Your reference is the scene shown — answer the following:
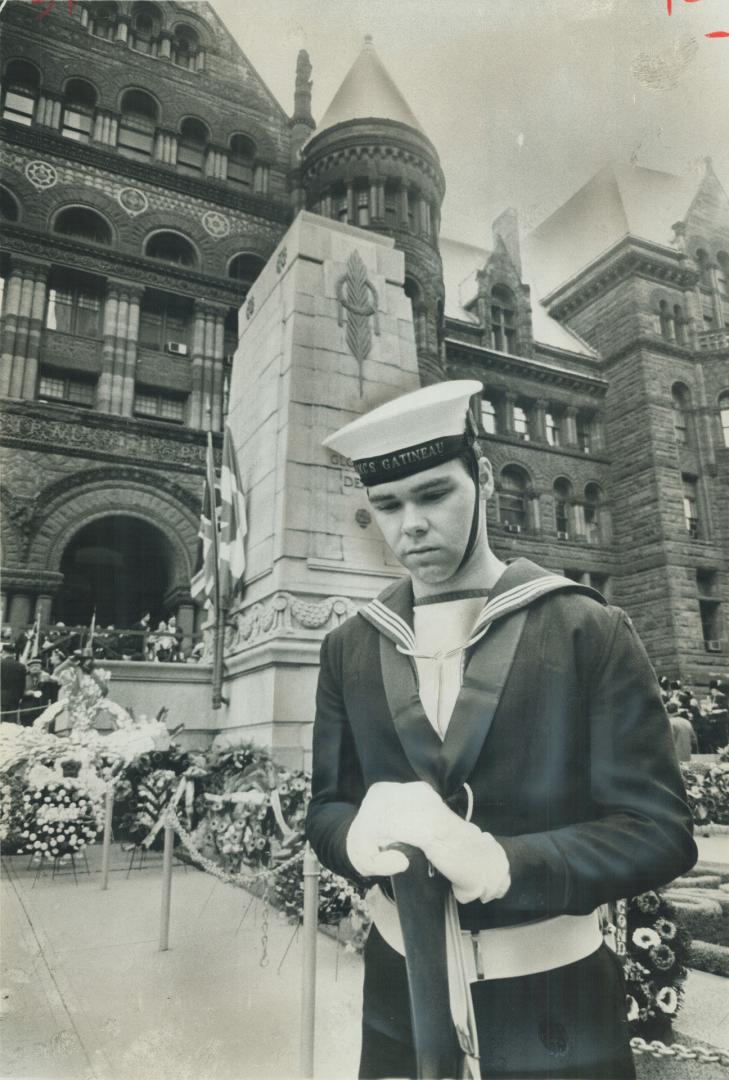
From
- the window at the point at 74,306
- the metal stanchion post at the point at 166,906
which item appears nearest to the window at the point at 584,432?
the window at the point at 74,306

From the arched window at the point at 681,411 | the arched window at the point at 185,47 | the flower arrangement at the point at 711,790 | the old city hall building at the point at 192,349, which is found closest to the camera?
the flower arrangement at the point at 711,790

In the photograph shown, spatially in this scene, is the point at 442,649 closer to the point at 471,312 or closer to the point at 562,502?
the point at 562,502

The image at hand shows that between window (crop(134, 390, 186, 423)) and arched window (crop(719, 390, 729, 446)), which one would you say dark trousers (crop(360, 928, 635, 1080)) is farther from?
window (crop(134, 390, 186, 423))

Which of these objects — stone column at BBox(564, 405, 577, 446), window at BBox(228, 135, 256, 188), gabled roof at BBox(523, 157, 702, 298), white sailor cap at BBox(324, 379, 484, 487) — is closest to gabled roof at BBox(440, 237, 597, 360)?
stone column at BBox(564, 405, 577, 446)

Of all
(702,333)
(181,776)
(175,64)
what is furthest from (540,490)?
(181,776)

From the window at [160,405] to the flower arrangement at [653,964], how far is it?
19.2 metres

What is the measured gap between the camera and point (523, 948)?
Answer: 5.46 ft

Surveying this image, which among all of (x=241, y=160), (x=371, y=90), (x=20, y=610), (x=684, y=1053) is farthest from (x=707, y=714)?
(x=241, y=160)

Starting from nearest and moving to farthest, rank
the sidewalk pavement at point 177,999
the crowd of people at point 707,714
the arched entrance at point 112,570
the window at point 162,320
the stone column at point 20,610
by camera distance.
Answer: the sidewalk pavement at point 177,999 < the crowd of people at point 707,714 < the stone column at point 20,610 < the arched entrance at point 112,570 < the window at point 162,320

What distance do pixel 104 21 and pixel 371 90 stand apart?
2114 cm

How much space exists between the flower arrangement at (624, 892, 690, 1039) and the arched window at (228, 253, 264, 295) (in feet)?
69.5

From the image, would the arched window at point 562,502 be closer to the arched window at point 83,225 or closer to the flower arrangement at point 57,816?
the arched window at point 83,225

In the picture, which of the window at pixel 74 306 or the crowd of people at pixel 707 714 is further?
the window at pixel 74 306

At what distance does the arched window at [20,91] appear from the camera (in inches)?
711
